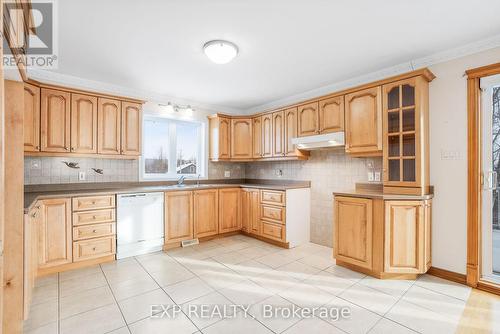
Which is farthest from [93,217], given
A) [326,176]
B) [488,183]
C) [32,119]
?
[488,183]

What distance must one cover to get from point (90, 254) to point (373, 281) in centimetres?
318

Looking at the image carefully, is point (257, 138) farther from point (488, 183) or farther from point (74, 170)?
point (488, 183)

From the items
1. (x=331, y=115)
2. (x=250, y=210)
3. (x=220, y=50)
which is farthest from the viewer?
(x=250, y=210)

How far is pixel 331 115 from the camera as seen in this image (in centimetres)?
326

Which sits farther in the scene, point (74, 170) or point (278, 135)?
point (278, 135)

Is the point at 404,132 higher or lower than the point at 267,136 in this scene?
lower

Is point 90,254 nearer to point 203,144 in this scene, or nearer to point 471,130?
point 203,144

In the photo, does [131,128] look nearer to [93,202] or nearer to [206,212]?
[93,202]

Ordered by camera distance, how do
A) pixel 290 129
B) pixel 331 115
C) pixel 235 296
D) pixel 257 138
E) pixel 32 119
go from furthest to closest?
1. pixel 257 138
2. pixel 290 129
3. pixel 331 115
4. pixel 32 119
5. pixel 235 296

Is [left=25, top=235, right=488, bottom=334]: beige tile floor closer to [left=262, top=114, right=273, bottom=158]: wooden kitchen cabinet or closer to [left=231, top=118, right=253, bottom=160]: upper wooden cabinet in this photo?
[left=262, top=114, right=273, bottom=158]: wooden kitchen cabinet

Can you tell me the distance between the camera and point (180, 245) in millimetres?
3648

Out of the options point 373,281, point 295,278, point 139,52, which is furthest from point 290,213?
point 139,52

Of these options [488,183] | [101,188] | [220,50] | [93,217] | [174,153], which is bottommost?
[93,217]

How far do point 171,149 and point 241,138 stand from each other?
1.25 meters
